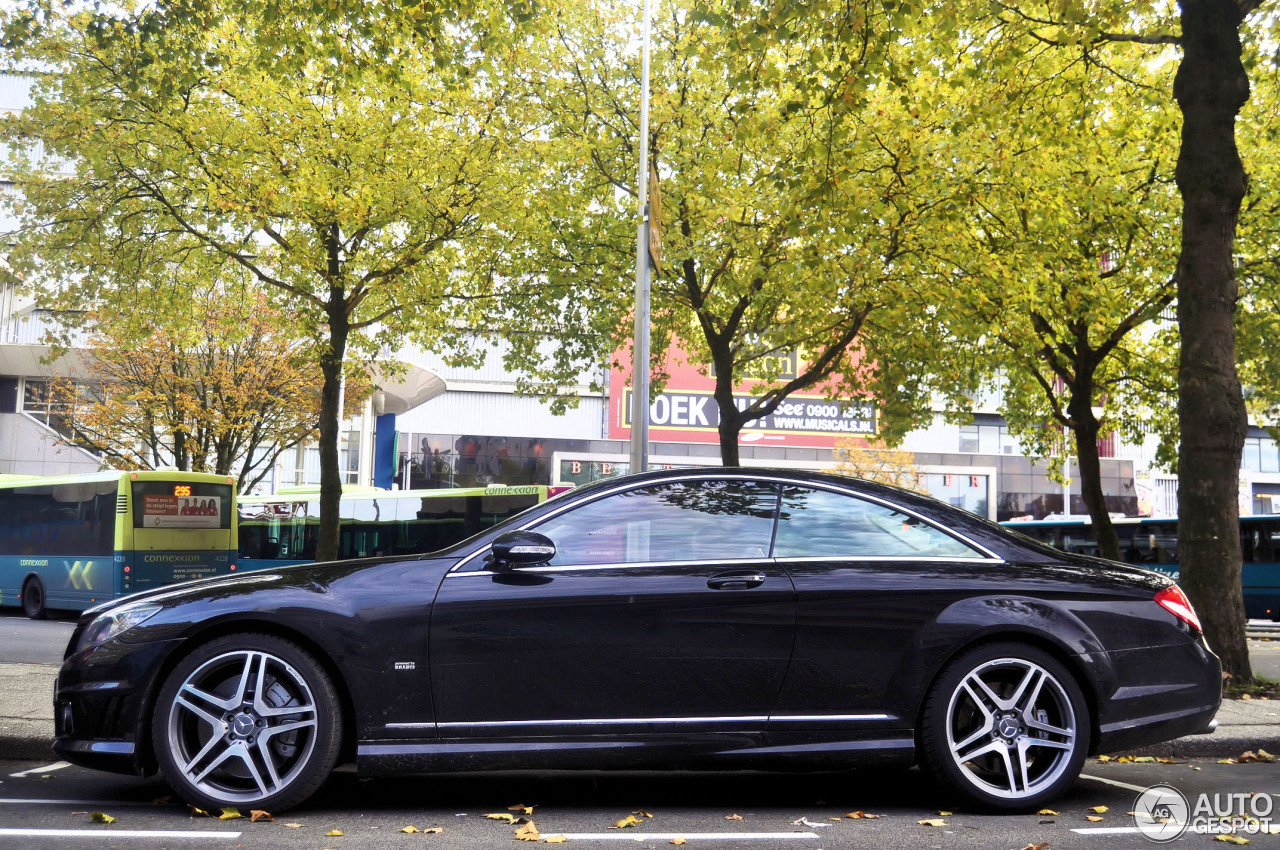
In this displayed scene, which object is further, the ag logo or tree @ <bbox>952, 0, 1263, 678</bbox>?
tree @ <bbox>952, 0, 1263, 678</bbox>

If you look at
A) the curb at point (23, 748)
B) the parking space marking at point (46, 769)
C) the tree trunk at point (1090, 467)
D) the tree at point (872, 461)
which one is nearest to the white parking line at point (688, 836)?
the parking space marking at point (46, 769)

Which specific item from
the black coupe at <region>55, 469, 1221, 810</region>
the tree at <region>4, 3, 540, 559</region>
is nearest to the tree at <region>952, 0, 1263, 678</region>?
the black coupe at <region>55, 469, 1221, 810</region>

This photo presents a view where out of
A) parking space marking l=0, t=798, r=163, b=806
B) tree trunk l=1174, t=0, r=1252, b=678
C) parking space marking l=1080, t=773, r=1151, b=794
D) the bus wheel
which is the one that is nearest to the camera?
parking space marking l=0, t=798, r=163, b=806

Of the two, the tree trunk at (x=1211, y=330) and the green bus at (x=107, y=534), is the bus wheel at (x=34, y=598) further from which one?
the tree trunk at (x=1211, y=330)

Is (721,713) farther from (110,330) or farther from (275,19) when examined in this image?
(110,330)

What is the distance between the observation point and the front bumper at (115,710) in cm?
447

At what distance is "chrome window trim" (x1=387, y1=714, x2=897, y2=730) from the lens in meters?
4.46

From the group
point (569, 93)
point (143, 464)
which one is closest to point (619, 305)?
point (569, 93)

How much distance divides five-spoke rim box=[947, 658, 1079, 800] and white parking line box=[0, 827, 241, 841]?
295 cm

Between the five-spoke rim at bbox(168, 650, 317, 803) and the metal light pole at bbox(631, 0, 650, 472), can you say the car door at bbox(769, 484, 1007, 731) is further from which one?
the metal light pole at bbox(631, 0, 650, 472)

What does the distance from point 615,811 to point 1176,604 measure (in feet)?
8.67

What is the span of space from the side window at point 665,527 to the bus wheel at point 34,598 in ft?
73.8

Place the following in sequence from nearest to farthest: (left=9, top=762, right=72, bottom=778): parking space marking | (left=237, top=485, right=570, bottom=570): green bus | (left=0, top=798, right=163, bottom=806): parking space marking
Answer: (left=0, top=798, right=163, bottom=806): parking space marking → (left=9, top=762, right=72, bottom=778): parking space marking → (left=237, top=485, right=570, bottom=570): green bus

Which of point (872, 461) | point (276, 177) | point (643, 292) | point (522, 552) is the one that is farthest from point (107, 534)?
point (872, 461)
